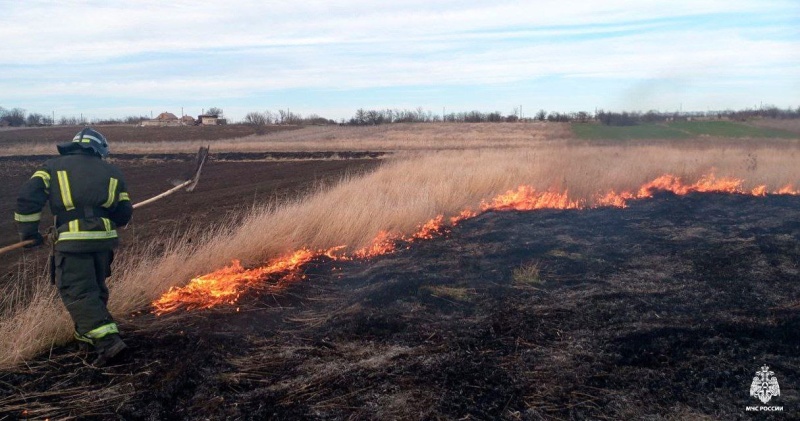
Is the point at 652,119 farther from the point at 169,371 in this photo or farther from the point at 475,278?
→ the point at 169,371

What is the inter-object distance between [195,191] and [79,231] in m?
14.7

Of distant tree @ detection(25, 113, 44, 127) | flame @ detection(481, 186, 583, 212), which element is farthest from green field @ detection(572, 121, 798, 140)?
distant tree @ detection(25, 113, 44, 127)

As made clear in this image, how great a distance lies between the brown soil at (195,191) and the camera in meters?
12.2

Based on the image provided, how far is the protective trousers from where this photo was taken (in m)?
5.03

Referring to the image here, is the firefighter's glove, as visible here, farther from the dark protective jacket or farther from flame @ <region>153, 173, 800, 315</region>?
flame @ <region>153, 173, 800, 315</region>

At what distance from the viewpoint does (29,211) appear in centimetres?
507

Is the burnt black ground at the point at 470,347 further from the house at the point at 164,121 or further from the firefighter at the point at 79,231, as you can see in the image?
the house at the point at 164,121

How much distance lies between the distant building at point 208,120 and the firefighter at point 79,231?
67503mm

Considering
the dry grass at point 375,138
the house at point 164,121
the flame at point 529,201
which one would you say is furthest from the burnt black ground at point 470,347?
the house at point 164,121

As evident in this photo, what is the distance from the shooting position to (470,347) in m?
5.21

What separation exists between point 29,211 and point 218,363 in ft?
6.54

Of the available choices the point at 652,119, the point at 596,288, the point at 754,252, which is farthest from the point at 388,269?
the point at 652,119

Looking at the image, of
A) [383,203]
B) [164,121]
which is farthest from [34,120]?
[383,203]

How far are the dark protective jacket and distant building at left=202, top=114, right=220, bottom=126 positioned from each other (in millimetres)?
67486
